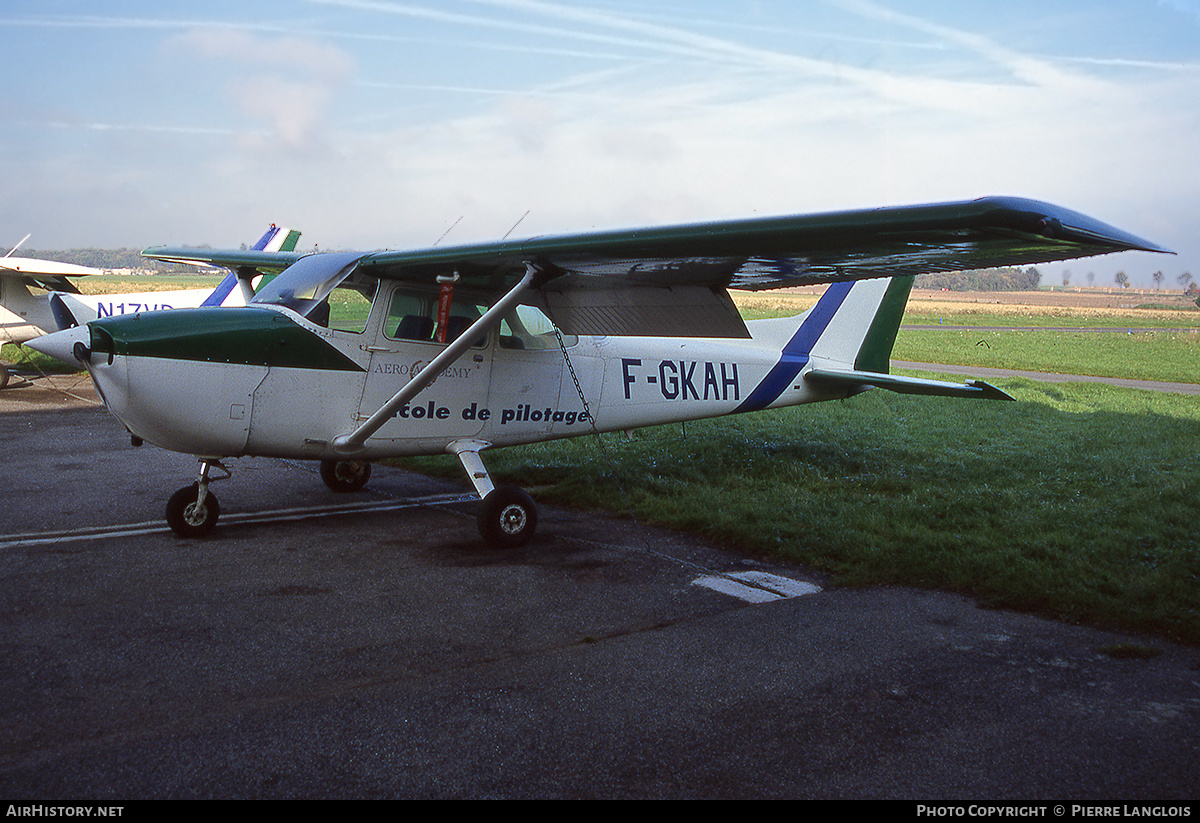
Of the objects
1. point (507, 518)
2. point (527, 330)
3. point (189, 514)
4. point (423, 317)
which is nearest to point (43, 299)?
point (189, 514)

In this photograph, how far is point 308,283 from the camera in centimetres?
652

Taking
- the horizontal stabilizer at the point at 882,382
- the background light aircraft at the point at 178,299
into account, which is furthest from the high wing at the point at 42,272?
the horizontal stabilizer at the point at 882,382

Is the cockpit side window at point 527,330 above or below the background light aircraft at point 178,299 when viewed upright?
below

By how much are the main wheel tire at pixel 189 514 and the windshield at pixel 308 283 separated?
1.63 m

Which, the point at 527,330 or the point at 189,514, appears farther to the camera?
the point at 527,330

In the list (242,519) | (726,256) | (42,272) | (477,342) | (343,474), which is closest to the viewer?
(726,256)

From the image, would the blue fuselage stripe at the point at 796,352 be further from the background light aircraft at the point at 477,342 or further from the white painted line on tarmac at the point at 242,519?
the white painted line on tarmac at the point at 242,519

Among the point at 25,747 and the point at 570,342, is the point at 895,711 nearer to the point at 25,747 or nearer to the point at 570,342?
the point at 25,747

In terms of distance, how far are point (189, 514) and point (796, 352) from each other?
623cm

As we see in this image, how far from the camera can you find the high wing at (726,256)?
13.0 feet

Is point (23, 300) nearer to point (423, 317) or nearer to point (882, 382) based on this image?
point (423, 317)

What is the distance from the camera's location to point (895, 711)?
377 cm

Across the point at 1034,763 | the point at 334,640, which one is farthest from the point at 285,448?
the point at 1034,763

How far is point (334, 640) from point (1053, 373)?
22106 millimetres
